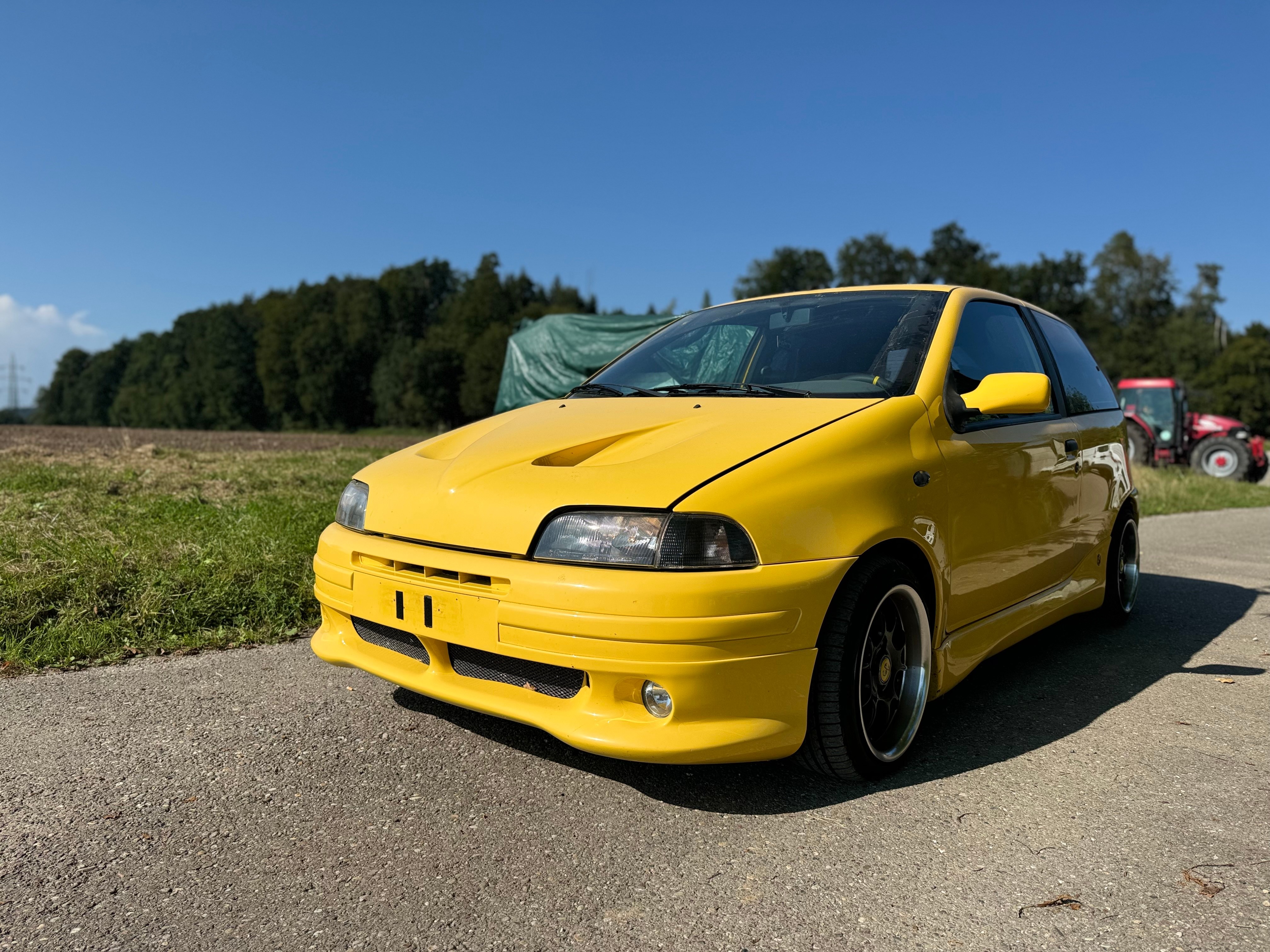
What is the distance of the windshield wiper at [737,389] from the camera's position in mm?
3064

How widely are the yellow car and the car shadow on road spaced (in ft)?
0.56

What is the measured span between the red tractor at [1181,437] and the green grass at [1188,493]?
1.24 m

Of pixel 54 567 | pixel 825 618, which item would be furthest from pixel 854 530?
pixel 54 567

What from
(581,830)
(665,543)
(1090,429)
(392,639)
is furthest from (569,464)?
(1090,429)

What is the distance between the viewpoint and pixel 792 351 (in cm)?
343

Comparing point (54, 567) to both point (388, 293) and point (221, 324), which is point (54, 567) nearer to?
point (388, 293)

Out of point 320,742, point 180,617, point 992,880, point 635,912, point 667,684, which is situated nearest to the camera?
point 635,912

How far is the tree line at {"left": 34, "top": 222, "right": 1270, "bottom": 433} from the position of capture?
186 feet

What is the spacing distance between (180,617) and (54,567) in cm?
79

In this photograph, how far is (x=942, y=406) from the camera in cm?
298

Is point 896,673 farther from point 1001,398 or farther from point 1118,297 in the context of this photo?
point 1118,297

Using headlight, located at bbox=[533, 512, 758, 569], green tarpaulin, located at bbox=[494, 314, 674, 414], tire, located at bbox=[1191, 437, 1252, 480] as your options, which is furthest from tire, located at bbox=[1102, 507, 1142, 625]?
tire, located at bbox=[1191, 437, 1252, 480]

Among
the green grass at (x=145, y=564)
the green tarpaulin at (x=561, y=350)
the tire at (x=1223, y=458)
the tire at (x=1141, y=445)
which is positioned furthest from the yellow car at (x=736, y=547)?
the tire at (x=1223, y=458)

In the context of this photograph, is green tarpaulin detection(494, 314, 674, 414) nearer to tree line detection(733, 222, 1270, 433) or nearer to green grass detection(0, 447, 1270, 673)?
green grass detection(0, 447, 1270, 673)
